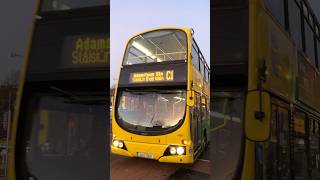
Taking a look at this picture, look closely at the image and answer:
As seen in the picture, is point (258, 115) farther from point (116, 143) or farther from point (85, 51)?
point (85, 51)

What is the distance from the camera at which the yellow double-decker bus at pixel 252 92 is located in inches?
114

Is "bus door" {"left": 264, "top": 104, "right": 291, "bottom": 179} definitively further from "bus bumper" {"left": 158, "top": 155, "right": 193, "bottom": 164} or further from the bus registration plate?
the bus registration plate

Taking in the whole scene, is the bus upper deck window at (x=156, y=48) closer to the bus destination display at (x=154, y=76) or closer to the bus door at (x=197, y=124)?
the bus destination display at (x=154, y=76)

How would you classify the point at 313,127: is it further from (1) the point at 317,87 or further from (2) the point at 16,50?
(2) the point at 16,50

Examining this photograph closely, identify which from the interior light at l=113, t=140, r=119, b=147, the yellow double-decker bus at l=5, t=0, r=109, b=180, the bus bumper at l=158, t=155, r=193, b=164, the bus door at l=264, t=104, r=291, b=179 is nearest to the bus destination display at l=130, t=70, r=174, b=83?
the yellow double-decker bus at l=5, t=0, r=109, b=180

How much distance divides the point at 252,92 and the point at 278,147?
1103 millimetres

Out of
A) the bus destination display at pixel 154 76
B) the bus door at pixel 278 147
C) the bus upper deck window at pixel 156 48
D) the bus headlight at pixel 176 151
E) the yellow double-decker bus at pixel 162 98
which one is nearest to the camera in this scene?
the bus upper deck window at pixel 156 48

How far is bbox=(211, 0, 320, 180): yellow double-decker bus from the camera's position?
2.89 meters

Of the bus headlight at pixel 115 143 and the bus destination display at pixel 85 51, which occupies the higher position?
the bus destination display at pixel 85 51

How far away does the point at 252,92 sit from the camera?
9.50ft

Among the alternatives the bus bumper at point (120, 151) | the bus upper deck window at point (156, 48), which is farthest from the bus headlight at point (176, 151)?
the bus upper deck window at point (156, 48)

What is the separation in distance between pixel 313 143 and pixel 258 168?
327 cm

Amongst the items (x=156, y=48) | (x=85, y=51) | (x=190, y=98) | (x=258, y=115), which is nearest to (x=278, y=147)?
(x=190, y=98)

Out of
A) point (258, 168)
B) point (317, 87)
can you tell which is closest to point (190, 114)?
point (258, 168)
